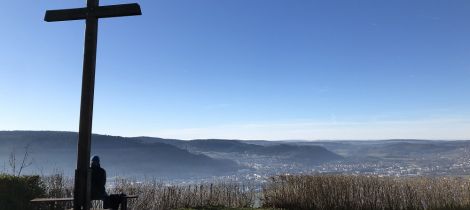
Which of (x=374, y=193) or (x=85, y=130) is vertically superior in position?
(x=85, y=130)

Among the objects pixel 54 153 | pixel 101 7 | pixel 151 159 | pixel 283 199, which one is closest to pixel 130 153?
pixel 151 159

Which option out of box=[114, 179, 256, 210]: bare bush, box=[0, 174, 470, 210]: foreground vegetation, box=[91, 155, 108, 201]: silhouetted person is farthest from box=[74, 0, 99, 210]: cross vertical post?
box=[114, 179, 256, 210]: bare bush

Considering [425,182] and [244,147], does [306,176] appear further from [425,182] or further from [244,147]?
[244,147]

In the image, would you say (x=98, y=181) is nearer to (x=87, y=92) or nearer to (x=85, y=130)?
(x=85, y=130)

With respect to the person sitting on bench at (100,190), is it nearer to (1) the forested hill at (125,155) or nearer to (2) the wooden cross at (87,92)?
(2) the wooden cross at (87,92)

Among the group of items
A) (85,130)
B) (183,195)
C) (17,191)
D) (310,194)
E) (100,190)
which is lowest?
(183,195)

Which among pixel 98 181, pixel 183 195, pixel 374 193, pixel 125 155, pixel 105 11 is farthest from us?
pixel 125 155

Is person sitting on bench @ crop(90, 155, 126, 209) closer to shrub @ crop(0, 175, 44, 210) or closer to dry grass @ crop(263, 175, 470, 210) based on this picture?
shrub @ crop(0, 175, 44, 210)

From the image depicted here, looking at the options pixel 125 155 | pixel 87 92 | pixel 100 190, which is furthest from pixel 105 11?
pixel 125 155
